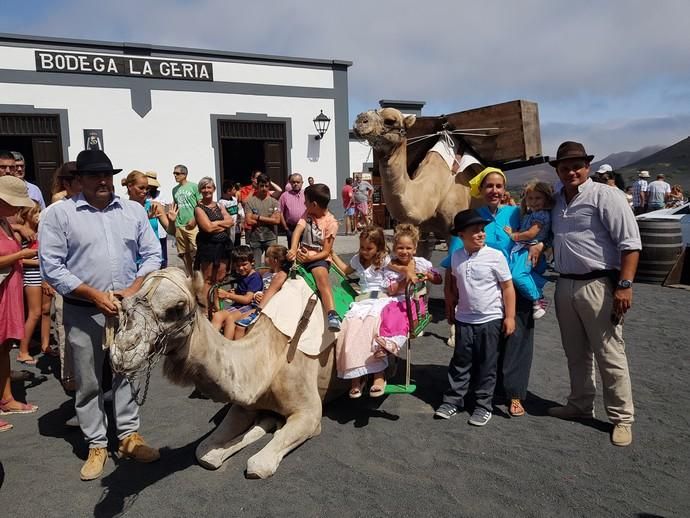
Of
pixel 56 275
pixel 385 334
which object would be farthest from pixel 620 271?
pixel 56 275

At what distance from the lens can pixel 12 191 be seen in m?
4.37

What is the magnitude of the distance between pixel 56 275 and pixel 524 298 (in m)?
3.56

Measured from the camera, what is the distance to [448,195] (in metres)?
7.04

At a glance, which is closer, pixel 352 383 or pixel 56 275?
pixel 56 275

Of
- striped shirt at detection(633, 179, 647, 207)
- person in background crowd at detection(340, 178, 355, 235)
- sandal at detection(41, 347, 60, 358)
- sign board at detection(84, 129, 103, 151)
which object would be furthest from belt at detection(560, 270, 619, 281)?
striped shirt at detection(633, 179, 647, 207)

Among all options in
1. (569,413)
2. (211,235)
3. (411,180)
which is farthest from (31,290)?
(569,413)

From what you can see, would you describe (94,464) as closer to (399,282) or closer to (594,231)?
(399,282)

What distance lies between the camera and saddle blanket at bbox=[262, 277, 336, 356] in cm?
423

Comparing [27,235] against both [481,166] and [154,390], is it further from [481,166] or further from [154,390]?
[481,166]

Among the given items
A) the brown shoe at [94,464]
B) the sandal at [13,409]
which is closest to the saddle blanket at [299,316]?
the brown shoe at [94,464]

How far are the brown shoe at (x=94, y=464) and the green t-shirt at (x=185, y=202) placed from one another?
5.28m

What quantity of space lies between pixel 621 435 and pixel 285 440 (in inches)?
99.4

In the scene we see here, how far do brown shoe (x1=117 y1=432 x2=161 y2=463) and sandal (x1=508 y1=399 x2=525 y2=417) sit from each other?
2899 millimetres

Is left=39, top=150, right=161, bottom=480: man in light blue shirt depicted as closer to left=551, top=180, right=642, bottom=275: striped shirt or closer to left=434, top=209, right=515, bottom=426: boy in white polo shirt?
left=434, top=209, right=515, bottom=426: boy in white polo shirt
